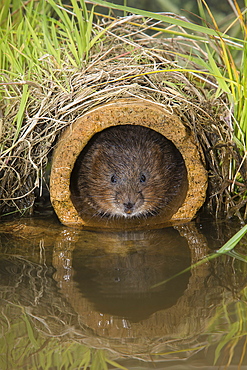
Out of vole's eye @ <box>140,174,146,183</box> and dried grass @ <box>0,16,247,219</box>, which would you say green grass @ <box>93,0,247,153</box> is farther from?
vole's eye @ <box>140,174,146,183</box>

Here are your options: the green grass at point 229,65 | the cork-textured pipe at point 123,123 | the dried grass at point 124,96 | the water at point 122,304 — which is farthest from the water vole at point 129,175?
the green grass at point 229,65

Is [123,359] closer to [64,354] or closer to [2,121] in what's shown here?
[64,354]

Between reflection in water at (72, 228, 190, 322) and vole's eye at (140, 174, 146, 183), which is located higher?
vole's eye at (140, 174, 146, 183)

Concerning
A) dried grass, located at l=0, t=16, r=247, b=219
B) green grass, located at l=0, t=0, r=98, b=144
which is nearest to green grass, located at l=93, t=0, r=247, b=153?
dried grass, located at l=0, t=16, r=247, b=219

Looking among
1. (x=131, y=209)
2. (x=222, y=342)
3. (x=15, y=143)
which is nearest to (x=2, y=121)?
(x=15, y=143)

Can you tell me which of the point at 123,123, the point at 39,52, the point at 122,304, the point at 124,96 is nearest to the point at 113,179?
the point at 123,123

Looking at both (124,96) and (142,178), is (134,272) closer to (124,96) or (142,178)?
(142,178)
